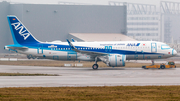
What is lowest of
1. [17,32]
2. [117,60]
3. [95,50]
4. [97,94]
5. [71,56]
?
[97,94]

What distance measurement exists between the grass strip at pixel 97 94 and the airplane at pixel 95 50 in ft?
62.7

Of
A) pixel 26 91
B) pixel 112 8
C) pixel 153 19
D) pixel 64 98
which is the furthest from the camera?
pixel 153 19

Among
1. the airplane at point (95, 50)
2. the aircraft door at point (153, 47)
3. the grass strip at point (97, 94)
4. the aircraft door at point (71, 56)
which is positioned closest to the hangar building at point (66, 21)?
the airplane at point (95, 50)

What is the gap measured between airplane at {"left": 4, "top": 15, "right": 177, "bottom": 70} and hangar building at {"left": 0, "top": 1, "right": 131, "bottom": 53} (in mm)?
46681

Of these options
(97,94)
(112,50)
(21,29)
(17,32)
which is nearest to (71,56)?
(112,50)

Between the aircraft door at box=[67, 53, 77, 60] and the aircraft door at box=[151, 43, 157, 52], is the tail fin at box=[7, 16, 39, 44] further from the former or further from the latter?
the aircraft door at box=[151, 43, 157, 52]

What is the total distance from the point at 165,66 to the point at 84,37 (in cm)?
5106

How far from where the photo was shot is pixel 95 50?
3909cm

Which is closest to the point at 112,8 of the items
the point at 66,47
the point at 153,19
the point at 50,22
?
the point at 50,22

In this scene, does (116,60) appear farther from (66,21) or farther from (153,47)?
(66,21)

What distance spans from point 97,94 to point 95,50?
22.8m

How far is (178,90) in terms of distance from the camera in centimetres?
1770

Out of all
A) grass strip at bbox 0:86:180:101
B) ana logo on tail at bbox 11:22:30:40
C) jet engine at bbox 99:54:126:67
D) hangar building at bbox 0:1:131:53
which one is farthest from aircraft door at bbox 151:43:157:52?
hangar building at bbox 0:1:131:53

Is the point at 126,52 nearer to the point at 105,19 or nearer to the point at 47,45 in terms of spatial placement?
the point at 47,45
